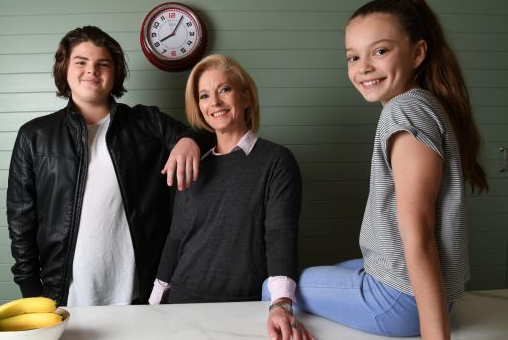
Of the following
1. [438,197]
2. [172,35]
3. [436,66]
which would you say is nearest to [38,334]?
[438,197]

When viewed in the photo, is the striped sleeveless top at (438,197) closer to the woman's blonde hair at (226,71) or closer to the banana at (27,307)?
the woman's blonde hair at (226,71)

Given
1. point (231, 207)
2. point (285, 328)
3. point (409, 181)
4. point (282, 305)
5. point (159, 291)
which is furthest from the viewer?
point (159, 291)

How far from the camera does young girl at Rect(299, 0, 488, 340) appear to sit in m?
0.98

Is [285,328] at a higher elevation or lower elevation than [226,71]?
lower

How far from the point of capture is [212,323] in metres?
1.27

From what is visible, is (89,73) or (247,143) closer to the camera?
(247,143)

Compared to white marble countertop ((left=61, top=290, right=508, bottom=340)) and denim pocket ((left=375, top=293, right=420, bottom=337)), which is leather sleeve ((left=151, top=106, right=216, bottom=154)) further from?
denim pocket ((left=375, top=293, right=420, bottom=337))

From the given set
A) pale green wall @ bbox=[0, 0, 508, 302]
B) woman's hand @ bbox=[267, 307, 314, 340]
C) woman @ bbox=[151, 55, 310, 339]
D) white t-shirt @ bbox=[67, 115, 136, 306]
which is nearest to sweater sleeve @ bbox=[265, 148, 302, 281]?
woman @ bbox=[151, 55, 310, 339]

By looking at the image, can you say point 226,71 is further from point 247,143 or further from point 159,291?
point 159,291

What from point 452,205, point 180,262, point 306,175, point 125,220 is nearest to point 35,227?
point 125,220

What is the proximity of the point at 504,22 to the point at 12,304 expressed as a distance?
3217mm

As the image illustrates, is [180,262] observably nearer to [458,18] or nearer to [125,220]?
[125,220]


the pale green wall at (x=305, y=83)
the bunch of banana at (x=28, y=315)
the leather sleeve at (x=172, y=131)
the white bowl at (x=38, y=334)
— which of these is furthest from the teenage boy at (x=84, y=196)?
the white bowl at (x=38, y=334)

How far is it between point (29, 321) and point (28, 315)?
0.07ft
